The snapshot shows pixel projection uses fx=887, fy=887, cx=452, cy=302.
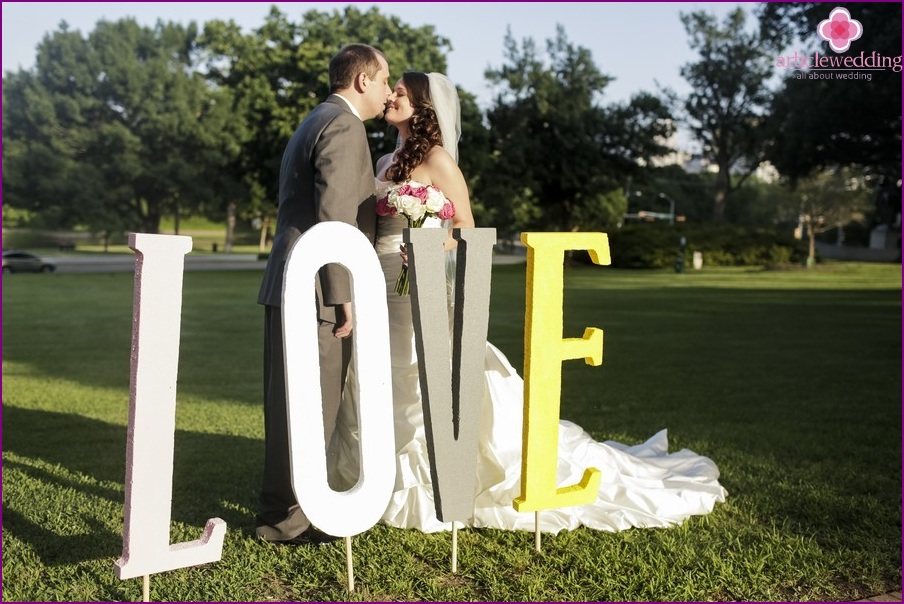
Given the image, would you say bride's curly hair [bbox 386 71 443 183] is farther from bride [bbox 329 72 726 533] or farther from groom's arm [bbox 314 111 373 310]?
groom's arm [bbox 314 111 373 310]

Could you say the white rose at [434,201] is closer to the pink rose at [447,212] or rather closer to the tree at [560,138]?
the pink rose at [447,212]

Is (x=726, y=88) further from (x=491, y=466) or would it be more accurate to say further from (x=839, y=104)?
(x=491, y=466)

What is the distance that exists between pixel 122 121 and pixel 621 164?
108 feet

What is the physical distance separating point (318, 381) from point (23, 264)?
43.2 m

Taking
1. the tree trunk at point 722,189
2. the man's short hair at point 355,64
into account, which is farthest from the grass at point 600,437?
the tree trunk at point 722,189

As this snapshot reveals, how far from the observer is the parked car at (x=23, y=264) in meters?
41.7

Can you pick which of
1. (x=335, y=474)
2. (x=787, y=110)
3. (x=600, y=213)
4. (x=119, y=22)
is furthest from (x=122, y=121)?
(x=335, y=474)

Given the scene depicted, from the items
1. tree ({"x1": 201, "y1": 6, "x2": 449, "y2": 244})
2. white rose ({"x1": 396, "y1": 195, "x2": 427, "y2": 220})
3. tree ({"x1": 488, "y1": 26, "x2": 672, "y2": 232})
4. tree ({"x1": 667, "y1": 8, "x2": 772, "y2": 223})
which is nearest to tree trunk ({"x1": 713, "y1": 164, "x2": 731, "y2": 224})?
tree ({"x1": 667, "y1": 8, "x2": 772, "y2": 223})

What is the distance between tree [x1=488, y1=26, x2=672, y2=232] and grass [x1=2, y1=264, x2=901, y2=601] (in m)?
34.8

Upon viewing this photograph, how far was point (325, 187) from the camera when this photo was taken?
438 cm

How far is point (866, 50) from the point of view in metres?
23.0

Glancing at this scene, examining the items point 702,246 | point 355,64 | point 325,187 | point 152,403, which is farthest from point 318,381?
point 702,246

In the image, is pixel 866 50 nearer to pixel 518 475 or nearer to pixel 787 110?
pixel 787 110

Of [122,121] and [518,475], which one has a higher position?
[122,121]
